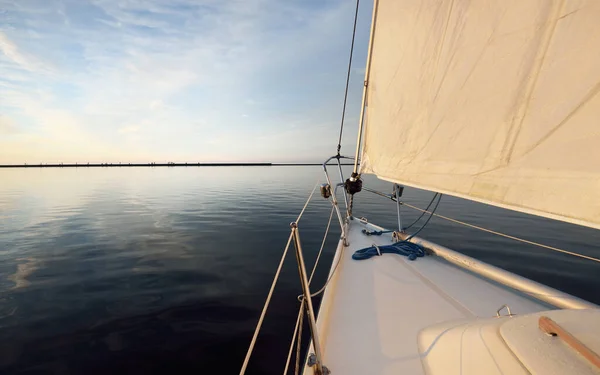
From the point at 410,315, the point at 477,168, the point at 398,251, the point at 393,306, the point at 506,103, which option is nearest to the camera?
the point at 506,103

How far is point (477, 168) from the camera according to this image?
2.08m

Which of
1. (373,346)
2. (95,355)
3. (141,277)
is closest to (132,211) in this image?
(141,277)

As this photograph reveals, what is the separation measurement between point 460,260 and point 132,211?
15445mm

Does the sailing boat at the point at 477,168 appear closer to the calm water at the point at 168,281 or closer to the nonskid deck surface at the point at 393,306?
the nonskid deck surface at the point at 393,306

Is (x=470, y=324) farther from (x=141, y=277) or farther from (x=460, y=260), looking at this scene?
(x=141, y=277)

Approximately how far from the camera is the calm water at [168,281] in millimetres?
3754

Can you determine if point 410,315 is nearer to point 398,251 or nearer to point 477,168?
point 477,168

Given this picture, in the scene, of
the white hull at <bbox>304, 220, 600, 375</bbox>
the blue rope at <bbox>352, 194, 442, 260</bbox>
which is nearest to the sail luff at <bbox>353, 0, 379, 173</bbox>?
the blue rope at <bbox>352, 194, 442, 260</bbox>

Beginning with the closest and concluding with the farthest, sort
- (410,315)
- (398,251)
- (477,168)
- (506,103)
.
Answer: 1. (506,103)
2. (477,168)
3. (410,315)
4. (398,251)

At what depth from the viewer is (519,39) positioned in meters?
1.76

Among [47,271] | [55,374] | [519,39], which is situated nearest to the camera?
[519,39]

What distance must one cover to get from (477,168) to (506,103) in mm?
504

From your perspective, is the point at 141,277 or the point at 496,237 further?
the point at 496,237

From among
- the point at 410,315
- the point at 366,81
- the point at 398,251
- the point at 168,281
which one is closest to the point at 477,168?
the point at 410,315
